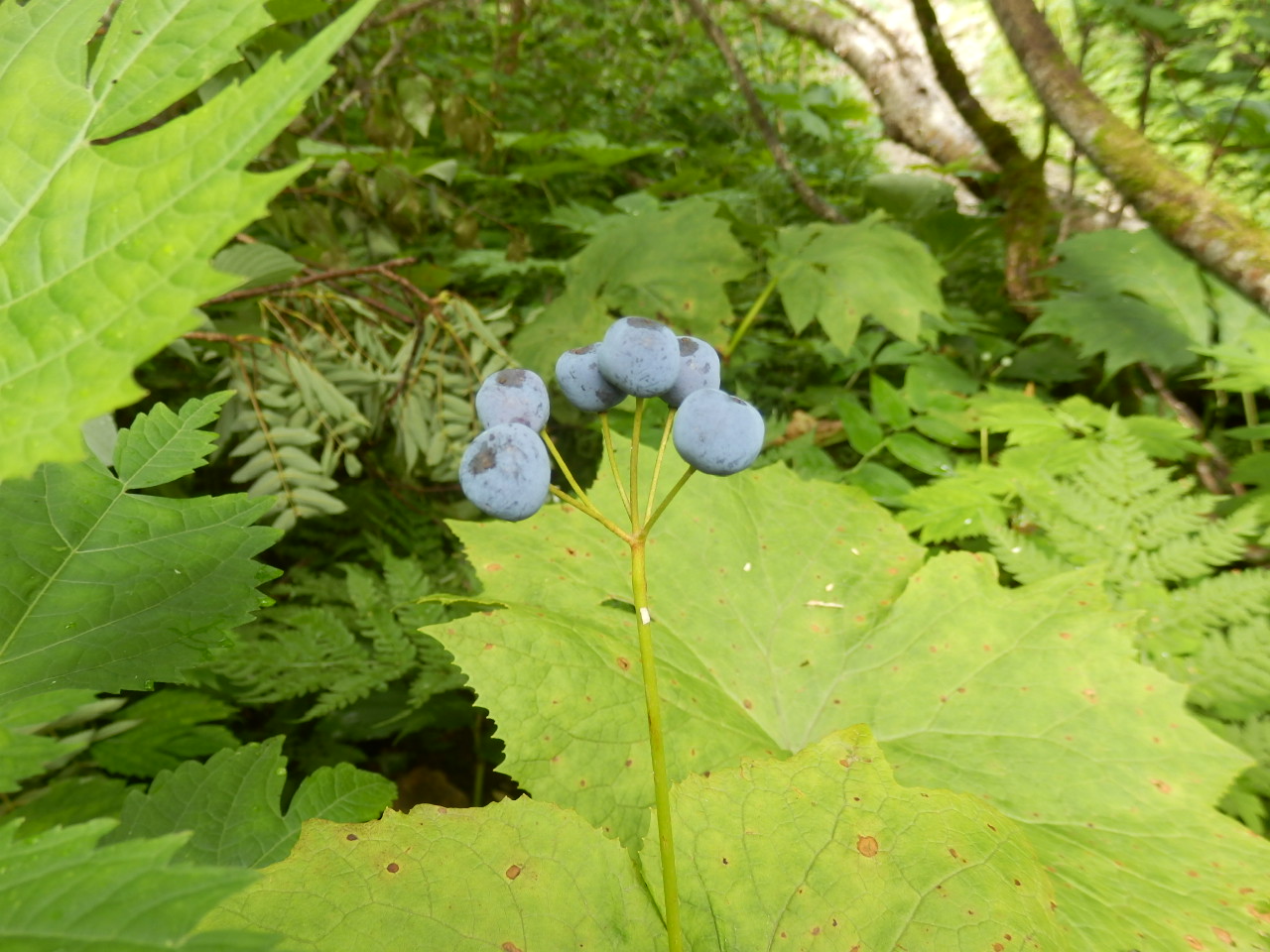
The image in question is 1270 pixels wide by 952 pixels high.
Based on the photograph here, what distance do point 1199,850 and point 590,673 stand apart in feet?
3.11

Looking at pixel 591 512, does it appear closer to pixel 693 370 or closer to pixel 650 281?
pixel 693 370

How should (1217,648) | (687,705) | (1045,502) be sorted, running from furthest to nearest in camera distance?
(1045,502) → (1217,648) → (687,705)

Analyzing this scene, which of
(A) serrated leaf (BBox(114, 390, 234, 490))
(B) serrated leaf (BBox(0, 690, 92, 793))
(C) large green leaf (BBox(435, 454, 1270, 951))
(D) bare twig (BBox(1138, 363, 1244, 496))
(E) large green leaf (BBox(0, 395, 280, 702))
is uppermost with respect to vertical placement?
(B) serrated leaf (BBox(0, 690, 92, 793))

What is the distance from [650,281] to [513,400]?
175cm

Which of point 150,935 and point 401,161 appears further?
point 401,161

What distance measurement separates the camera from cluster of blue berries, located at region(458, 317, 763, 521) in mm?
677

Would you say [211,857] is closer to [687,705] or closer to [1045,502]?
[687,705]

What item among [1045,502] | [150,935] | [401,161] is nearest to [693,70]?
[401,161]

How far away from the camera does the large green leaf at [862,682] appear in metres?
1.02

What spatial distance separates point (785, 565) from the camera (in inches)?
56.8

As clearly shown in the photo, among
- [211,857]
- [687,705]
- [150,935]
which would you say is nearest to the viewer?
[150,935]

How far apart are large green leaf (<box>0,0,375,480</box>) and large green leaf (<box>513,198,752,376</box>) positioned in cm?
168

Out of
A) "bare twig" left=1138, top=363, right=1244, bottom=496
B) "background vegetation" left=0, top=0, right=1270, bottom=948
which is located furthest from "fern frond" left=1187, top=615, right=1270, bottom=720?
"bare twig" left=1138, top=363, right=1244, bottom=496

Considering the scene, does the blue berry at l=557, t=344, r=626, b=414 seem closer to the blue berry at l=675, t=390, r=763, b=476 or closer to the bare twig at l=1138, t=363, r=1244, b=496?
the blue berry at l=675, t=390, r=763, b=476
